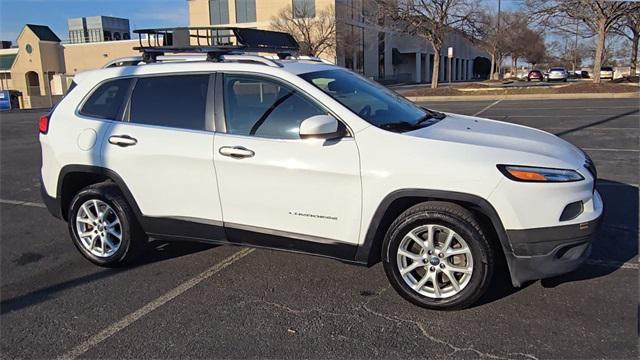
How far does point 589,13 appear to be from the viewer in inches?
994

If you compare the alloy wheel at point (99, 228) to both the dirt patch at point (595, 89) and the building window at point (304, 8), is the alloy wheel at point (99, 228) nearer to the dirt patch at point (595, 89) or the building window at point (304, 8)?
the dirt patch at point (595, 89)

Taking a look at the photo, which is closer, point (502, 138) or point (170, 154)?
point (502, 138)

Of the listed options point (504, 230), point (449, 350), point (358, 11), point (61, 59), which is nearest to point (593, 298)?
point (504, 230)

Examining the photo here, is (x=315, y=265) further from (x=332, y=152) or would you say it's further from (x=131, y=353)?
(x=131, y=353)

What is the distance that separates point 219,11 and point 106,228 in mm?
59132

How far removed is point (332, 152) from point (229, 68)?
1180 millimetres

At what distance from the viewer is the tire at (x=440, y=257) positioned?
3404 mm

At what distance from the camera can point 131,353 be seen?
318 centimetres

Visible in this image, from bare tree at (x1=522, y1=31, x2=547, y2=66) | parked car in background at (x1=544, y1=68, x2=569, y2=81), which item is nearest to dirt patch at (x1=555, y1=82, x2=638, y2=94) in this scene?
parked car in background at (x1=544, y1=68, x2=569, y2=81)

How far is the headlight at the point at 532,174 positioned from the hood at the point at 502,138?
0.17 m

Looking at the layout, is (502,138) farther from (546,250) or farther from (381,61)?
(381,61)

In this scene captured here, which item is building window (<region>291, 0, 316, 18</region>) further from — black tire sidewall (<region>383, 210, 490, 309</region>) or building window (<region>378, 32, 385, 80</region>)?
black tire sidewall (<region>383, 210, 490, 309</region>)

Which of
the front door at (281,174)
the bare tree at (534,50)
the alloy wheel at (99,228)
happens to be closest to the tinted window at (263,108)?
the front door at (281,174)

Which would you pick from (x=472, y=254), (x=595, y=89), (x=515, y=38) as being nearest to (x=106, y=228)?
(x=472, y=254)
